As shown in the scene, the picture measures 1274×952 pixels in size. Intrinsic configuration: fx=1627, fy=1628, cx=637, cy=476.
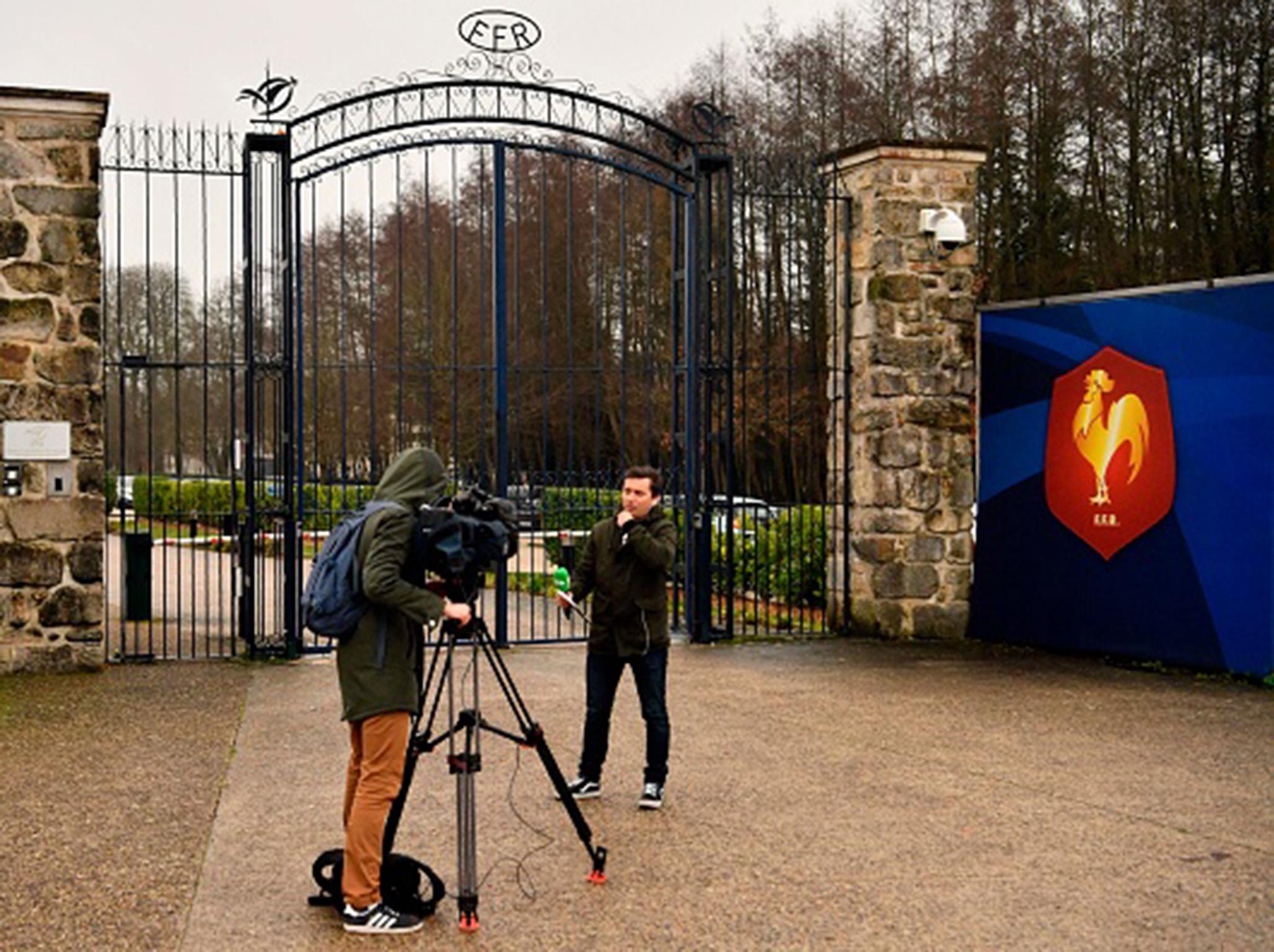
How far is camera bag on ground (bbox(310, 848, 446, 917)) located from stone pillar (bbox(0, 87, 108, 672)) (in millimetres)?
5789

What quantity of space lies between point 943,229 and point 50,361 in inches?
255

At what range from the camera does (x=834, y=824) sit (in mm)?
6777

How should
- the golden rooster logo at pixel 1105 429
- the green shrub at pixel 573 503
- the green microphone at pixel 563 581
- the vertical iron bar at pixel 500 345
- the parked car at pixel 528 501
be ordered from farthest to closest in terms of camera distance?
1. the parked car at pixel 528 501
2. the green shrub at pixel 573 503
3. the vertical iron bar at pixel 500 345
4. the golden rooster logo at pixel 1105 429
5. the green microphone at pixel 563 581

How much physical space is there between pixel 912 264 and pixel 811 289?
1862 millimetres

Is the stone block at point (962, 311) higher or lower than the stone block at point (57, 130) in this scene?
lower

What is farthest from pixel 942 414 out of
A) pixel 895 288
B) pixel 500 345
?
pixel 500 345

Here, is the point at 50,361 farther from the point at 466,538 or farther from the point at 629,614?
the point at 466,538

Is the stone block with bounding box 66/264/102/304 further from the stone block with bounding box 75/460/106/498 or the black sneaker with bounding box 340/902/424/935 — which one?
the black sneaker with bounding box 340/902/424/935

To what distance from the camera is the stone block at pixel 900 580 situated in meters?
12.6

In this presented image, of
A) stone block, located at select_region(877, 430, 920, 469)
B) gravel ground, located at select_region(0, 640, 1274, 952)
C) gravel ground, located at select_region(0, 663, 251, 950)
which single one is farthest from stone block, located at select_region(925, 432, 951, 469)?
gravel ground, located at select_region(0, 663, 251, 950)

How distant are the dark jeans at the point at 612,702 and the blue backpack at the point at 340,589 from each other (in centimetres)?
200

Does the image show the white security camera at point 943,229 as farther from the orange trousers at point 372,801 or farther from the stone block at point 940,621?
the orange trousers at point 372,801

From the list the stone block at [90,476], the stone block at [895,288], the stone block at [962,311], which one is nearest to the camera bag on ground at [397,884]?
the stone block at [90,476]

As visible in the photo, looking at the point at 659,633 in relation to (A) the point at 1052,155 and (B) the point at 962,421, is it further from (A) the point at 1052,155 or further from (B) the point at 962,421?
(A) the point at 1052,155
